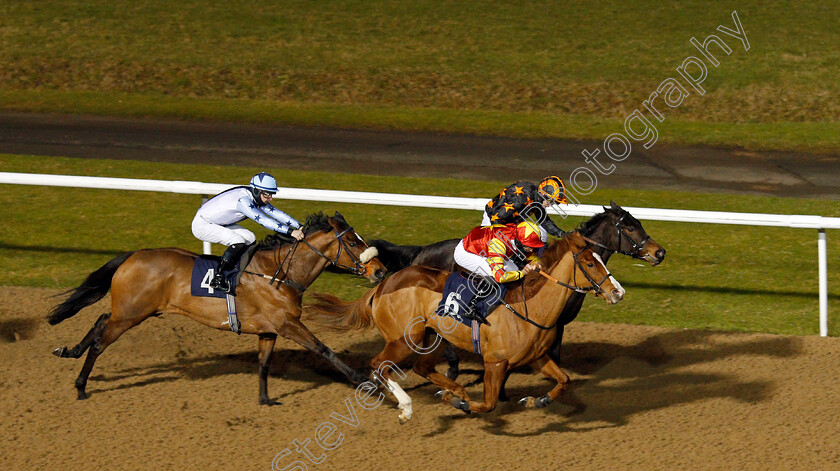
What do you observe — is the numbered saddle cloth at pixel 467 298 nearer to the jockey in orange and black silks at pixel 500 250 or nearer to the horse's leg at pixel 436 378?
the jockey in orange and black silks at pixel 500 250

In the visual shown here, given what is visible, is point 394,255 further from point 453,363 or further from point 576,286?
point 576,286

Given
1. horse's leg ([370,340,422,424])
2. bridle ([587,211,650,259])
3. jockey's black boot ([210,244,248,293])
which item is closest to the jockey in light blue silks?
jockey's black boot ([210,244,248,293])

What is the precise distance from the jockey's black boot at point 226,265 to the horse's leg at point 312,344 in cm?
51

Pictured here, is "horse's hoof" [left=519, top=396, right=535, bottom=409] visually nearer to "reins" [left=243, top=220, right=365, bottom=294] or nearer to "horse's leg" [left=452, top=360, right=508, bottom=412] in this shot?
"horse's leg" [left=452, top=360, right=508, bottom=412]

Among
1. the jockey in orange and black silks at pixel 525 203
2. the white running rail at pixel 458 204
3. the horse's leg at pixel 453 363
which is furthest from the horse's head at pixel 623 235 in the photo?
the horse's leg at pixel 453 363

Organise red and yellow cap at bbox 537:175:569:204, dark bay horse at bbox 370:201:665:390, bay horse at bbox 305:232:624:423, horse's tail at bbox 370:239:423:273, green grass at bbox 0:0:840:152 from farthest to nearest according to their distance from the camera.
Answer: green grass at bbox 0:0:840:152 < horse's tail at bbox 370:239:423:273 < red and yellow cap at bbox 537:175:569:204 < dark bay horse at bbox 370:201:665:390 < bay horse at bbox 305:232:624:423

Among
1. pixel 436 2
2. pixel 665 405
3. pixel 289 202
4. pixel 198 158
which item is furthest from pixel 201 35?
pixel 665 405

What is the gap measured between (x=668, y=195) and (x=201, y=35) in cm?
1034

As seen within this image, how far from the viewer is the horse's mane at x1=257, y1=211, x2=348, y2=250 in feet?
23.2

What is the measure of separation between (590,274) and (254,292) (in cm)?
244

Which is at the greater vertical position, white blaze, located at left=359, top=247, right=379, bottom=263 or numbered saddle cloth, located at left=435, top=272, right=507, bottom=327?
white blaze, located at left=359, top=247, right=379, bottom=263

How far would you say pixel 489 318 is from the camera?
21.7ft

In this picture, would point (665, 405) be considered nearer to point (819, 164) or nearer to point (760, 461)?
point (760, 461)

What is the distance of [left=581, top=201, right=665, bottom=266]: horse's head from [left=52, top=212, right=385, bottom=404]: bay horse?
162cm
